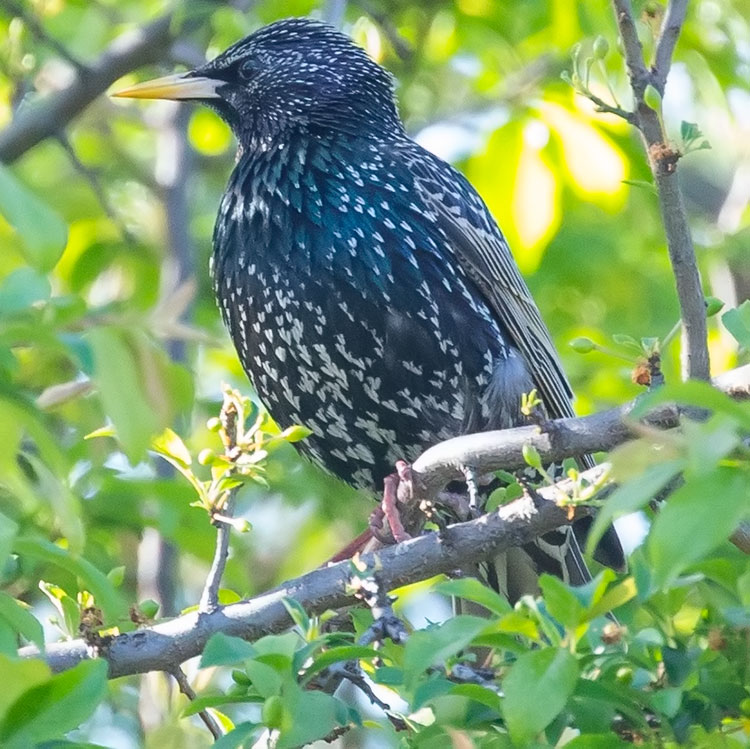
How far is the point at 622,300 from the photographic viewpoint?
5.41 m

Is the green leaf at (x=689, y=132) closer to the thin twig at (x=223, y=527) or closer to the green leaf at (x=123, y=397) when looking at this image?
the thin twig at (x=223, y=527)

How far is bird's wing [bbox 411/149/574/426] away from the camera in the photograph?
13.4ft

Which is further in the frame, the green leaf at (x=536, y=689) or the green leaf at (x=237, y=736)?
the green leaf at (x=237, y=736)

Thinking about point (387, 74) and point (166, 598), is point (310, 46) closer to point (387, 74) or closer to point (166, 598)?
point (387, 74)

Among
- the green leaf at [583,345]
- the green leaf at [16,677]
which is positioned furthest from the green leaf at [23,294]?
the green leaf at [583,345]

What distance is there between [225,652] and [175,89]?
9.10ft

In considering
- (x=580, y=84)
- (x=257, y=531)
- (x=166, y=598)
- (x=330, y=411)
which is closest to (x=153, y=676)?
(x=166, y=598)

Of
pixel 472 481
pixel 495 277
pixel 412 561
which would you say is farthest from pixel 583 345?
pixel 495 277

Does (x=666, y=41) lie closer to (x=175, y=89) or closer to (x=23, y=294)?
(x=23, y=294)

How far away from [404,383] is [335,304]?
292mm

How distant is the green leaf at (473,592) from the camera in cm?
181

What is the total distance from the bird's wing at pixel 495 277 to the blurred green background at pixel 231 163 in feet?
1.03

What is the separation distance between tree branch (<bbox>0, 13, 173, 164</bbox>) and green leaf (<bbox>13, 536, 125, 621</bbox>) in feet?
9.92

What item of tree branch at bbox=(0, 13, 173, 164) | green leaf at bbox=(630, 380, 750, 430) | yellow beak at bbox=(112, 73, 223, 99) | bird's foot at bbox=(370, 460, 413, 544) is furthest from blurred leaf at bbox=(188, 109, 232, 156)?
green leaf at bbox=(630, 380, 750, 430)
